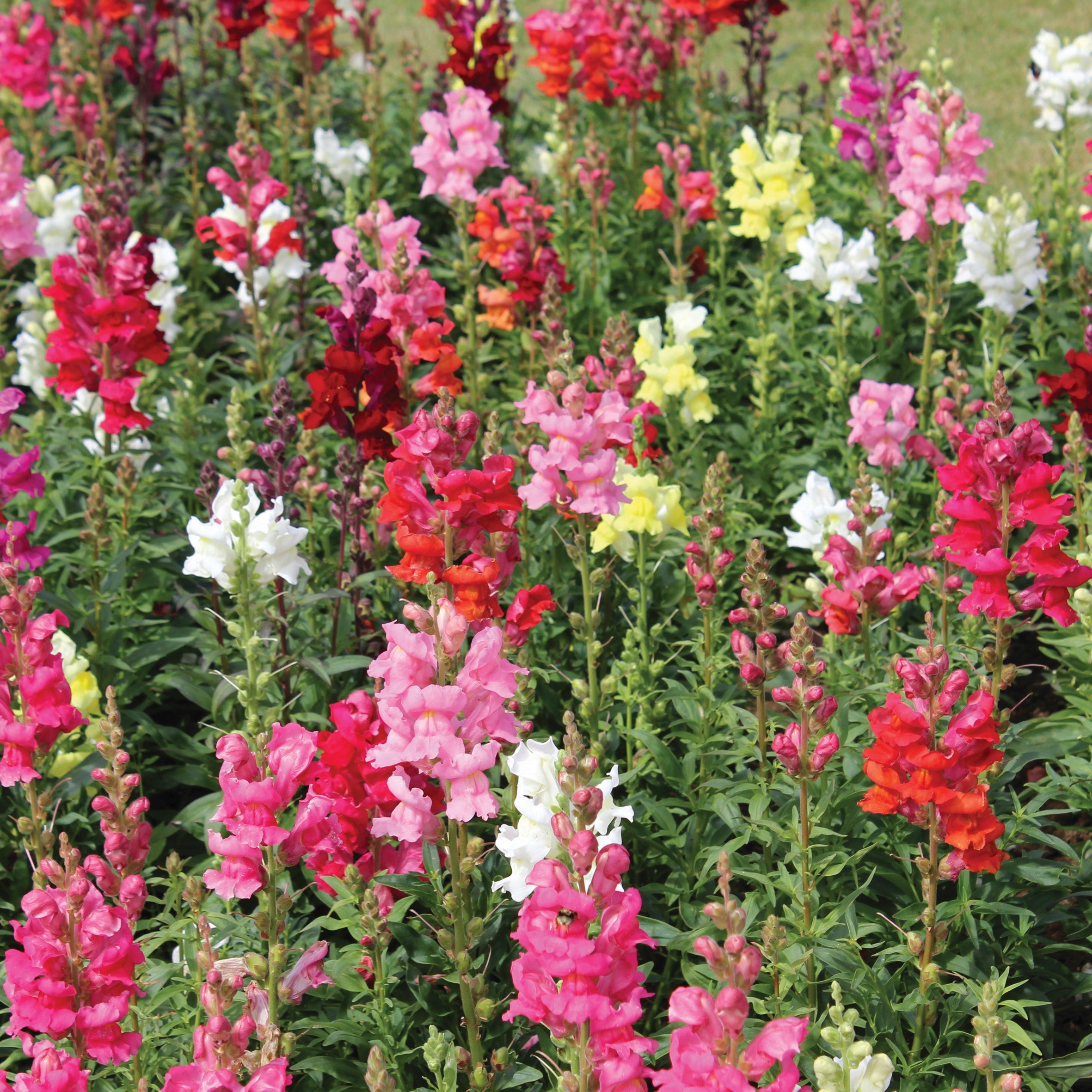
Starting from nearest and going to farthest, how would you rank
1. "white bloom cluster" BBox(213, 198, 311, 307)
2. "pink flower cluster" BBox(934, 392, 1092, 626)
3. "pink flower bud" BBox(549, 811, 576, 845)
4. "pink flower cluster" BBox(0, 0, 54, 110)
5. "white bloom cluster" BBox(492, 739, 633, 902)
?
"pink flower bud" BBox(549, 811, 576, 845) → "white bloom cluster" BBox(492, 739, 633, 902) → "pink flower cluster" BBox(934, 392, 1092, 626) → "white bloom cluster" BBox(213, 198, 311, 307) → "pink flower cluster" BBox(0, 0, 54, 110)

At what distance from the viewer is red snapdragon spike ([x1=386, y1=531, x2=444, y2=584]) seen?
11.0 feet

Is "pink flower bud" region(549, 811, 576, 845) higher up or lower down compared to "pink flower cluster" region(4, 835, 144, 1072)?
higher up

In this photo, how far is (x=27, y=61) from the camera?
7.64m

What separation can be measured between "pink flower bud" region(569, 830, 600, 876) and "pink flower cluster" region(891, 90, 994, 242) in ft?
12.5

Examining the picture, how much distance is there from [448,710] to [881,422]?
7.76 feet

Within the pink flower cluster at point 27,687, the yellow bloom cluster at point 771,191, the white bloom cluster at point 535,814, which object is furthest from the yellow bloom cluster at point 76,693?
the yellow bloom cluster at point 771,191

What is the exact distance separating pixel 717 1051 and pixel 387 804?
1112 mm

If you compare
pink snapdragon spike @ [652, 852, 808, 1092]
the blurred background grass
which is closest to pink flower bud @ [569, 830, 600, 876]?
pink snapdragon spike @ [652, 852, 808, 1092]

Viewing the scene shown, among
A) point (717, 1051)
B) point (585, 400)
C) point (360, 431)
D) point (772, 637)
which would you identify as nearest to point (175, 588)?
point (360, 431)

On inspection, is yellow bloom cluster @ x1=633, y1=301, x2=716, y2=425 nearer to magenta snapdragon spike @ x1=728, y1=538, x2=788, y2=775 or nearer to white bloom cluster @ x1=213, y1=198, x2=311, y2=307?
white bloom cluster @ x1=213, y1=198, x2=311, y2=307

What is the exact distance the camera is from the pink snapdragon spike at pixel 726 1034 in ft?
7.04

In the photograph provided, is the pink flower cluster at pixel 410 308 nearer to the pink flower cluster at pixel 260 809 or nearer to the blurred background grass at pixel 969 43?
the pink flower cluster at pixel 260 809

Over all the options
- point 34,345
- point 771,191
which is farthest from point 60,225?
point 771,191

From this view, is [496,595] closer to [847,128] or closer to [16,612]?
[16,612]
